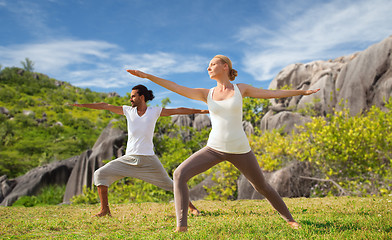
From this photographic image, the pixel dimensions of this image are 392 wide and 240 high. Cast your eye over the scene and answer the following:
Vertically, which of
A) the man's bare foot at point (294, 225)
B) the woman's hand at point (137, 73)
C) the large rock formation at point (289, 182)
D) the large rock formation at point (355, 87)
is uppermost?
the large rock formation at point (355, 87)

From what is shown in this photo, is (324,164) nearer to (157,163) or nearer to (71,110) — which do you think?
(157,163)

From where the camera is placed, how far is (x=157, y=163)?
6.91 m

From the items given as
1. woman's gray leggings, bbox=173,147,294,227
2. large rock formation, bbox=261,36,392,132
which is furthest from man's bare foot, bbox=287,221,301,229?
large rock formation, bbox=261,36,392,132

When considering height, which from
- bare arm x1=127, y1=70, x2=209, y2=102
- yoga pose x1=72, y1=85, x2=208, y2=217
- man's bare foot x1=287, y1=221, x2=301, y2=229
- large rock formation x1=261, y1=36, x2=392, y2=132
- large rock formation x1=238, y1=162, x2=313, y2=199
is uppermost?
large rock formation x1=261, y1=36, x2=392, y2=132

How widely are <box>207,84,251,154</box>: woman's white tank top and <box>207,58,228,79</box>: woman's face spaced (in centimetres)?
45

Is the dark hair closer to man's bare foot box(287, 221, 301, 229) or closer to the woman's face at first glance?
the woman's face

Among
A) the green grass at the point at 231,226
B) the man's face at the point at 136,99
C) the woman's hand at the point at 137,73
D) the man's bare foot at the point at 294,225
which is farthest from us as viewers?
the man's face at the point at 136,99

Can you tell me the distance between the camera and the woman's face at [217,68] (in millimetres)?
5008

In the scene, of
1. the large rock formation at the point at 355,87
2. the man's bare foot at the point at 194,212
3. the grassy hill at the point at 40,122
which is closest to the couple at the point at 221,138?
the man's bare foot at the point at 194,212

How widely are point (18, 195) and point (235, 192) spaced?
14278mm

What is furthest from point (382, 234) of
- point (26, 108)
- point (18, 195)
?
point (26, 108)

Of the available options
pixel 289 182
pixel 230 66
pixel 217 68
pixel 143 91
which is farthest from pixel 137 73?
pixel 289 182

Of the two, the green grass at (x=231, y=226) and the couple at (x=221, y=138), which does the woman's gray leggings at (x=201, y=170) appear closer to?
the couple at (x=221, y=138)

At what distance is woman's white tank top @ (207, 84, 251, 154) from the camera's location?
4699mm
